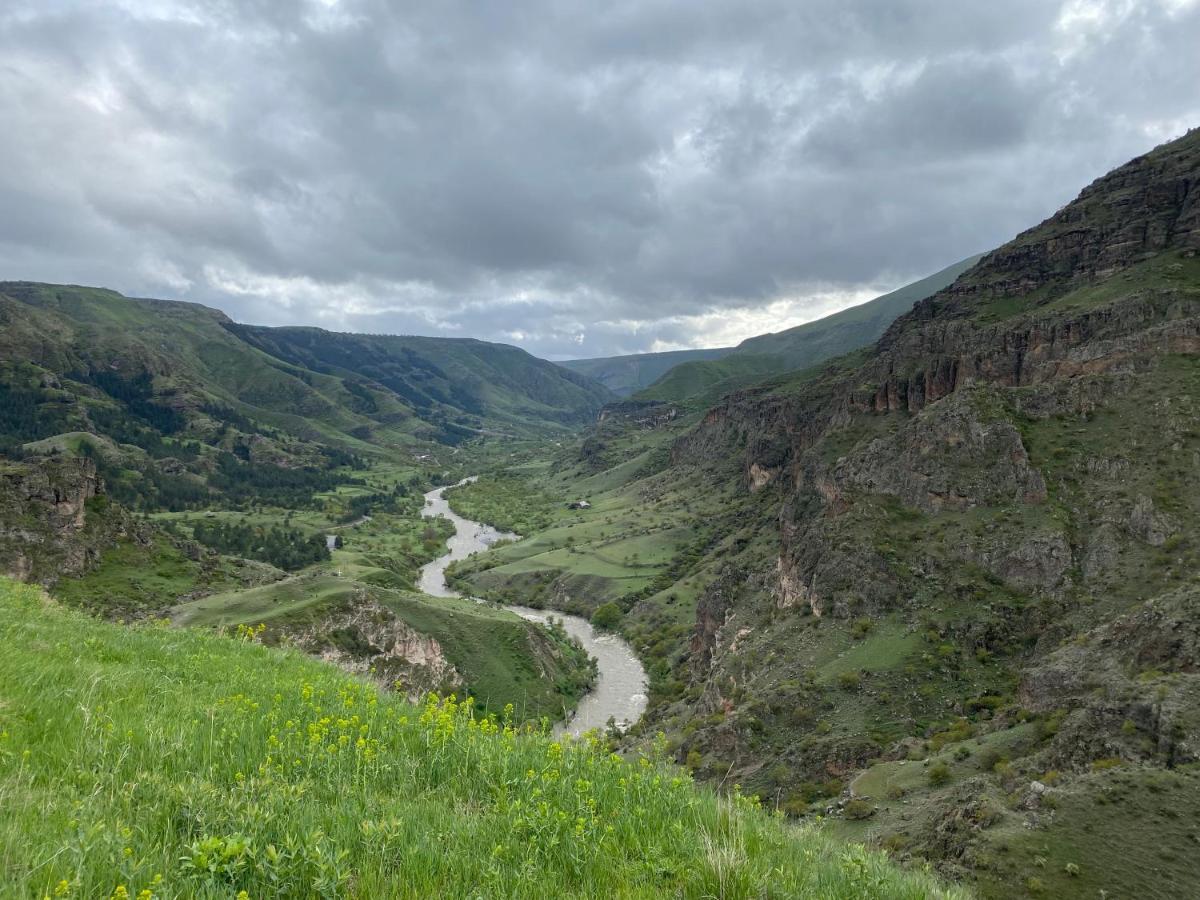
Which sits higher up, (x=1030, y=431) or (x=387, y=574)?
(x=1030, y=431)

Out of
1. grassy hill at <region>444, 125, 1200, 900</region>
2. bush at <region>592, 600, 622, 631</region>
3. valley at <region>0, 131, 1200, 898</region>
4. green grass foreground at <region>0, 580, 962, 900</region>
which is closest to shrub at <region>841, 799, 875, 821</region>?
grassy hill at <region>444, 125, 1200, 900</region>

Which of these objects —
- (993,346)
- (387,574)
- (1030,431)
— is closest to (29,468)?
(387,574)

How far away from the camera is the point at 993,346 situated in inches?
3307

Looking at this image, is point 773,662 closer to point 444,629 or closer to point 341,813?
point 444,629

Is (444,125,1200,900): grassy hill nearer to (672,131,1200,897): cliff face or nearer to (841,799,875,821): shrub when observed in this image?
(841,799,875,821): shrub

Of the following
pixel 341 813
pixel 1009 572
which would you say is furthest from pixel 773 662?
pixel 341 813

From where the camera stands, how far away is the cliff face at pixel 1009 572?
34.2 metres

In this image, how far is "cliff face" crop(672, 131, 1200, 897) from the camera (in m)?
34.2

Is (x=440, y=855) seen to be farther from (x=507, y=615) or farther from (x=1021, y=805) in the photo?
(x=507, y=615)

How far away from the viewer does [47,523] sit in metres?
73.6

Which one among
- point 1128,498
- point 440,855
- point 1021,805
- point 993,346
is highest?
point 993,346

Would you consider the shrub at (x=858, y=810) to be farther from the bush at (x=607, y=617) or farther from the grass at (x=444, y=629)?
the bush at (x=607, y=617)

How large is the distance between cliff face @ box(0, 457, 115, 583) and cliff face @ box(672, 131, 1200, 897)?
75381 mm

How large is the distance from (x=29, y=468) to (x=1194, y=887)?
110 m
